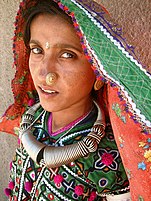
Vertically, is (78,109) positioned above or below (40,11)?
below

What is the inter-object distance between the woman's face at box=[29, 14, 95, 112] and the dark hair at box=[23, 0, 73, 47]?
1 cm

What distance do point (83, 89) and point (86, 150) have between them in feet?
0.59

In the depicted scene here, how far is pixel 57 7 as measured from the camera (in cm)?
104

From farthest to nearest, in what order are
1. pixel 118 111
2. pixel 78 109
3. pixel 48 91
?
pixel 78 109
pixel 48 91
pixel 118 111

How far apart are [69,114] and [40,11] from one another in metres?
0.34

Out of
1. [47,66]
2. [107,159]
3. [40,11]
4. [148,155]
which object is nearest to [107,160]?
[107,159]

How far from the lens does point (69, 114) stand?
1.19 metres

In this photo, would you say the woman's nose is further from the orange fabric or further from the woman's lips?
the orange fabric

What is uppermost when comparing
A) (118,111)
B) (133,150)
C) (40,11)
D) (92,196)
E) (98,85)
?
Result: (40,11)

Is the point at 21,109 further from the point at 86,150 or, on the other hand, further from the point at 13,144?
the point at 13,144

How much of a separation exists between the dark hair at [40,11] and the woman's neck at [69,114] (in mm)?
267

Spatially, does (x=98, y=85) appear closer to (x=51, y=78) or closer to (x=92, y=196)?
(x=51, y=78)

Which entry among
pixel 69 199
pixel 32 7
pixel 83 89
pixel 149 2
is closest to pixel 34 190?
pixel 69 199

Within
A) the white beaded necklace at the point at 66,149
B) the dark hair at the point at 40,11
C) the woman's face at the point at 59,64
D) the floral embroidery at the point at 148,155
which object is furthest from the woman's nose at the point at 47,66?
the floral embroidery at the point at 148,155
